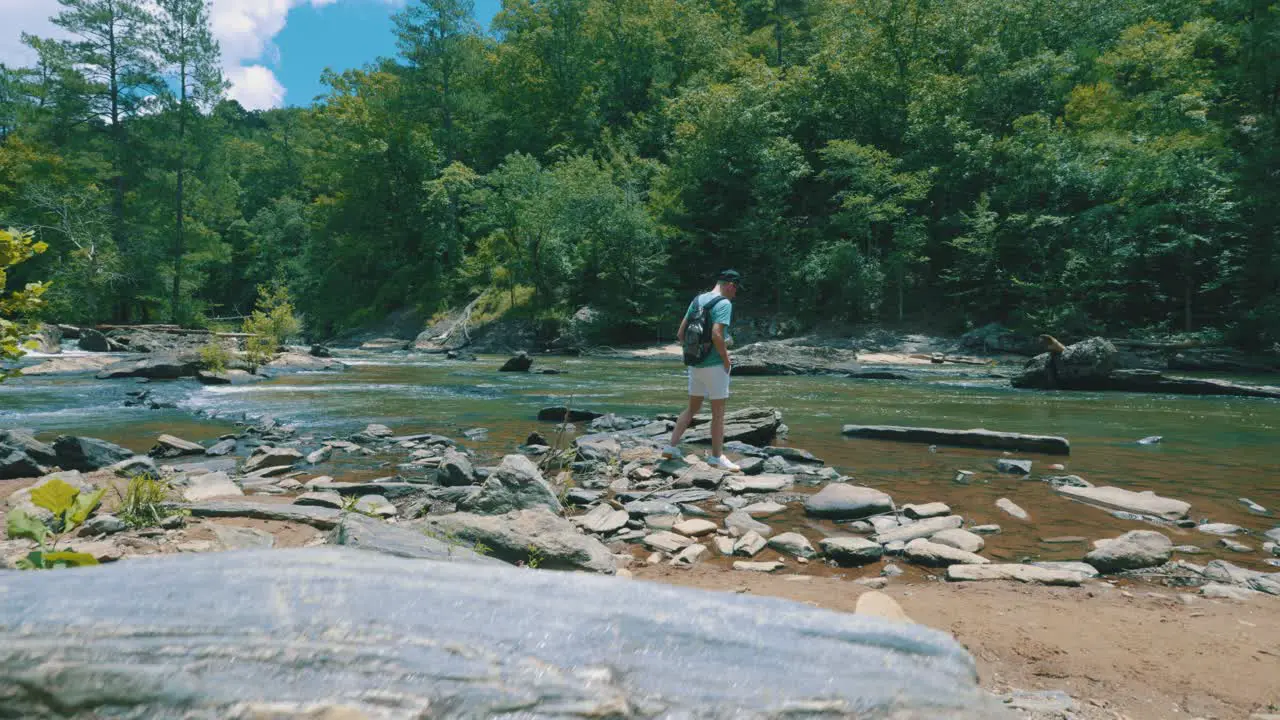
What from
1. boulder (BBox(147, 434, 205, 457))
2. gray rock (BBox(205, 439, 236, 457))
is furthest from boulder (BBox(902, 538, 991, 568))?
boulder (BBox(147, 434, 205, 457))

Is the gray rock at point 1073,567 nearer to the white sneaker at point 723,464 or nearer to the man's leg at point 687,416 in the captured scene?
the white sneaker at point 723,464

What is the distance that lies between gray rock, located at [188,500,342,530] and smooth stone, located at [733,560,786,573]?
2.68 meters

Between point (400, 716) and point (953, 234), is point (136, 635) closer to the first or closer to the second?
point (400, 716)

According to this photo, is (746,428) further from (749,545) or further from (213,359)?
(213,359)

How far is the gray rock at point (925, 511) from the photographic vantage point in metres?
5.02

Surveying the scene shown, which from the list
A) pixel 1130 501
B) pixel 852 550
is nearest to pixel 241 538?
pixel 852 550

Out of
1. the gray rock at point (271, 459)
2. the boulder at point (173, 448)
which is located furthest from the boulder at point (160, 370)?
the gray rock at point (271, 459)

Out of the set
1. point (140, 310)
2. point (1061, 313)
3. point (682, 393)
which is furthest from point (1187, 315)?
point (140, 310)

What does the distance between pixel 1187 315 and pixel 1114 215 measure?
15.9 feet

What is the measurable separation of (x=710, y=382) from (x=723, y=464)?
875mm

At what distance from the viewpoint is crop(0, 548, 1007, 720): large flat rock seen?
1356 millimetres

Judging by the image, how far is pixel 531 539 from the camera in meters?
3.64

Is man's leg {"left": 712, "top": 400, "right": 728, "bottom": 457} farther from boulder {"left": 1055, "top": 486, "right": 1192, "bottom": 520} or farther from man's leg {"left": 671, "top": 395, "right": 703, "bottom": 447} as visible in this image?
boulder {"left": 1055, "top": 486, "right": 1192, "bottom": 520}

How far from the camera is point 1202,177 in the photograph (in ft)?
75.5
